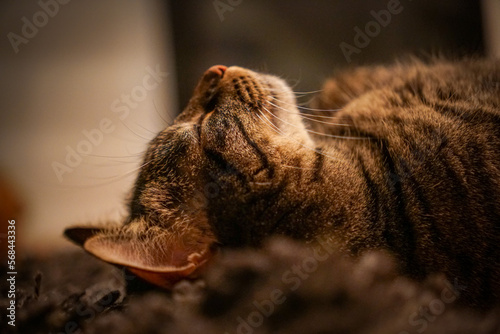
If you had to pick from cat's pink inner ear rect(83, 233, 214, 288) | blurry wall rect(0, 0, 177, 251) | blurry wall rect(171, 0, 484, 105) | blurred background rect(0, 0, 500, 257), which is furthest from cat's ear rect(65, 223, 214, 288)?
blurry wall rect(171, 0, 484, 105)

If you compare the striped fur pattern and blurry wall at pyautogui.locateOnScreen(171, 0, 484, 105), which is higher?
blurry wall at pyautogui.locateOnScreen(171, 0, 484, 105)

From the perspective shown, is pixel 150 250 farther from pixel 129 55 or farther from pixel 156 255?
pixel 129 55

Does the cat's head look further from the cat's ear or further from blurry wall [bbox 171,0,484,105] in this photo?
blurry wall [bbox 171,0,484,105]

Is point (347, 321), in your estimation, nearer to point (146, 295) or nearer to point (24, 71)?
point (146, 295)

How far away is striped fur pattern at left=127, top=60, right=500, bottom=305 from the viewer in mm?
717

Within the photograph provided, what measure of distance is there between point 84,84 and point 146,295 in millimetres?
1548

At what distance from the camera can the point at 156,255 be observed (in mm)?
737

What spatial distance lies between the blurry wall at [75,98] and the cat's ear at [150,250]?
0.50 meters

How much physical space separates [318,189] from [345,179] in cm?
7

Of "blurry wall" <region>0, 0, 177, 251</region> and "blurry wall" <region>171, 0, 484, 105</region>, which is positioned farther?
"blurry wall" <region>171, 0, 484, 105</region>

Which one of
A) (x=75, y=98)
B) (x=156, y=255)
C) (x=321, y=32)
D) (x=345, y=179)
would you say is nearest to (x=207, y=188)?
(x=156, y=255)

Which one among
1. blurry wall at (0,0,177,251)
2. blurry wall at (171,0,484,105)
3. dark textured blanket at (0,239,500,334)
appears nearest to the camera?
dark textured blanket at (0,239,500,334)

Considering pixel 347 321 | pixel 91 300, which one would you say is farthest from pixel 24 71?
pixel 347 321

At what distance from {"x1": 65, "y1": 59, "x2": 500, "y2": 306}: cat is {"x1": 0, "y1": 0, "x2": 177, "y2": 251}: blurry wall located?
0.48 meters
